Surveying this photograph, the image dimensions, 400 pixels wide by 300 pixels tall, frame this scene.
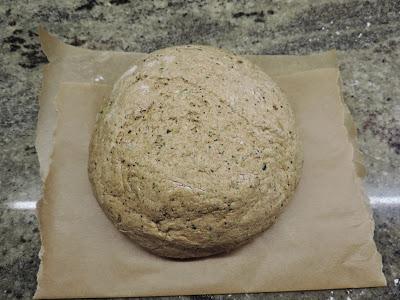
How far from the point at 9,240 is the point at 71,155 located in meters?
0.25

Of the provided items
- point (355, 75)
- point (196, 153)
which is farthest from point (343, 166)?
point (196, 153)

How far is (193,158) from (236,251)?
259 millimetres

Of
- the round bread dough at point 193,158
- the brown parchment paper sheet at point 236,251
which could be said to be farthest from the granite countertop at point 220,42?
the round bread dough at point 193,158

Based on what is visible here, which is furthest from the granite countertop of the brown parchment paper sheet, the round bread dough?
the round bread dough

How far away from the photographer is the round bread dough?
0.95 m

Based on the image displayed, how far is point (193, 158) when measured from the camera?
95cm

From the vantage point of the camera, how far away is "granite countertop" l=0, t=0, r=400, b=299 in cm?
117

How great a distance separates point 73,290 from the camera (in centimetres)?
101

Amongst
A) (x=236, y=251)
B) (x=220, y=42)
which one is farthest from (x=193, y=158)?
(x=220, y=42)

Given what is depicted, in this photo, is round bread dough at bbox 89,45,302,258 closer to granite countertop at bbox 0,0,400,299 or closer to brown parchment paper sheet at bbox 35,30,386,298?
brown parchment paper sheet at bbox 35,30,386,298

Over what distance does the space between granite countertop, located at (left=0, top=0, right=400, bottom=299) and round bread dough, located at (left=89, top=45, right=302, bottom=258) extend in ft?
0.81

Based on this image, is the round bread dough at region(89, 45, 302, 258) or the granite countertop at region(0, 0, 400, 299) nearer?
the round bread dough at region(89, 45, 302, 258)

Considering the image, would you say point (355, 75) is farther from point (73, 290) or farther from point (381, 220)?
point (73, 290)

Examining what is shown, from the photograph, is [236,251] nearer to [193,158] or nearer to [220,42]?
[193,158]
